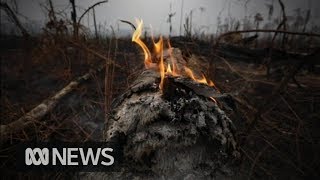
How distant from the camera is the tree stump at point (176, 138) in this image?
3.83 feet

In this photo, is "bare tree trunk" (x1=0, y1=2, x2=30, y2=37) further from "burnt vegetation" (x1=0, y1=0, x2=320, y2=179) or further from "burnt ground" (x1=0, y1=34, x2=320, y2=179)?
"burnt ground" (x1=0, y1=34, x2=320, y2=179)

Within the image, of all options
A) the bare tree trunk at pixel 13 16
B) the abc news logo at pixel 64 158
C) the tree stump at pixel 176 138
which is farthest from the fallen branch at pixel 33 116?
the bare tree trunk at pixel 13 16

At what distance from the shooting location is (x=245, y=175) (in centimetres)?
179

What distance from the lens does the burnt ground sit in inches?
78.0

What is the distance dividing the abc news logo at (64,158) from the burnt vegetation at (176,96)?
0.35 ft

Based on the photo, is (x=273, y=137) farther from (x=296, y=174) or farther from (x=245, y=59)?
(x=245, y=59)

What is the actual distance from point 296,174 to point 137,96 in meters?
1.49

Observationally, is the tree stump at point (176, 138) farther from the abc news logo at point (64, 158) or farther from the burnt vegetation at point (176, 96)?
the abc news logo at point (64, 158)

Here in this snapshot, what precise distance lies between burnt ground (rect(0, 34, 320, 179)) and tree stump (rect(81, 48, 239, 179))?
1.42 feet

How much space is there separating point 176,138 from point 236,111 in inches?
17.1

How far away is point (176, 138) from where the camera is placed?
1.16 metres

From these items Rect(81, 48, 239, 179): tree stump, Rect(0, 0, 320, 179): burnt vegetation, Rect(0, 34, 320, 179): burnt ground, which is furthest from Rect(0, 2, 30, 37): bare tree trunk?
Rect(81, 48, 239, 179): tree stump

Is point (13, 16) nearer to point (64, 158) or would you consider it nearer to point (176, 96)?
point (64, 158)

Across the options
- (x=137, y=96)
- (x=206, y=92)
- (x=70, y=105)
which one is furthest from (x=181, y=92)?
(x=70, y=105)
